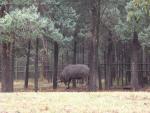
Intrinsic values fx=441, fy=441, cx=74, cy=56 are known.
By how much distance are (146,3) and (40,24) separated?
9.37 metres

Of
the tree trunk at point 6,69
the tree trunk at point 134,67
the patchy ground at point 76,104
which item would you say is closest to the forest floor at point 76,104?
the patchy ground at point 76,104

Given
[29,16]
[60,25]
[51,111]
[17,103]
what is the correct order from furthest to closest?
[60,25] < [29,16] < [17,103] < [51,111]

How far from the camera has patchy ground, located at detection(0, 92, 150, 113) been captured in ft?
35.4

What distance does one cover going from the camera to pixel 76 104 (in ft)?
39.1

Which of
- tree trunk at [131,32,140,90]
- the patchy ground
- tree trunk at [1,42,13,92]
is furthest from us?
tree trunk at [131,32,140,90]

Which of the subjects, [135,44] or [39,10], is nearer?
[39,10]

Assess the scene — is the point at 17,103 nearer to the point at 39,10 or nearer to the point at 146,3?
the point at 146,3

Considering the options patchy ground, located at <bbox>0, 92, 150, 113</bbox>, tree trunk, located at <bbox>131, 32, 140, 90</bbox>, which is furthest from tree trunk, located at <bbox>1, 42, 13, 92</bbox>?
patchy ground, located at <bbox>0, 92, 150, 113</bbox>

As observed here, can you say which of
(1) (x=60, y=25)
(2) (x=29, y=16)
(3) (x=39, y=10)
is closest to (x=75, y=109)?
(2) (x=29, y=16)

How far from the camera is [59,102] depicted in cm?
1241

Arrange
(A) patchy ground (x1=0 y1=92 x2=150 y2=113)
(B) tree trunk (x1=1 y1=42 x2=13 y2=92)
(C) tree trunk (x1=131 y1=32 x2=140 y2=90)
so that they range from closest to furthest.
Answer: (A) patchy ground (x1=0 y1=92 x2=150 y2=113) → (B) tree trunk (x1=1 y1=42 x2=13 y2=92) → (C) tree trunk (x1=131 y1=32 x2=140 y2=90)

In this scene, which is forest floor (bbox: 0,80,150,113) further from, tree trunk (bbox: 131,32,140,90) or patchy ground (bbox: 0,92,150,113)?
tree trunk (bbox: 131,32,140,90)

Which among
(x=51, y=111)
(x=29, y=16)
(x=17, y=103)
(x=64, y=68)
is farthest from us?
(x=64, y=68)

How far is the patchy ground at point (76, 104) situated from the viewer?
10789 mm
